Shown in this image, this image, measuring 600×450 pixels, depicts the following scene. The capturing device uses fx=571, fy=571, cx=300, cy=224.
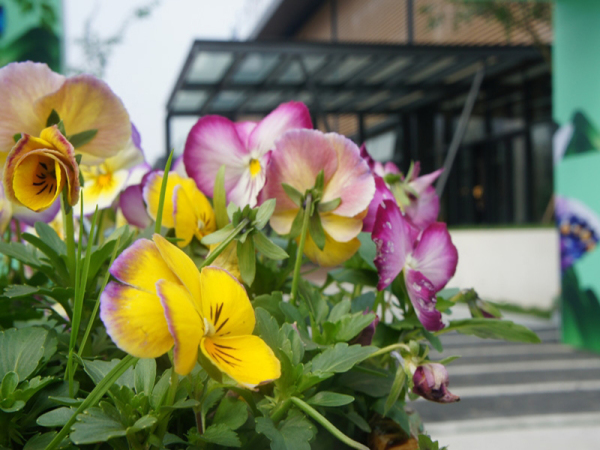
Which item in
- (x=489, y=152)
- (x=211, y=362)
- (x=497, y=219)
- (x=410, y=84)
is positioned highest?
(x=410, y=84)

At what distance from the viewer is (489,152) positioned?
Answer: 902cm

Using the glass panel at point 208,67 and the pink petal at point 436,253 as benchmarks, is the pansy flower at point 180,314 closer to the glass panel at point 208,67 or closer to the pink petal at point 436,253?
the pink petal at point 436,253

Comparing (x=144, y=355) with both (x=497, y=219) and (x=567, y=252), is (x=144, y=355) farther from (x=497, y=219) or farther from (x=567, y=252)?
(x=497, y=219)

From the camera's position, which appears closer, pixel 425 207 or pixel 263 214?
pixel 263 214

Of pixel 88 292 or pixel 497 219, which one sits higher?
pixel 88 292

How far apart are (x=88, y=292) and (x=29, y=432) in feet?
0.26

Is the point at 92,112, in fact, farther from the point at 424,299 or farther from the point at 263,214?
the point at 424,299

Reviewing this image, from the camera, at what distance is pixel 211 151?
1.24 feet

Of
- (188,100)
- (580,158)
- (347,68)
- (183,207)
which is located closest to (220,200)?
(183,207)

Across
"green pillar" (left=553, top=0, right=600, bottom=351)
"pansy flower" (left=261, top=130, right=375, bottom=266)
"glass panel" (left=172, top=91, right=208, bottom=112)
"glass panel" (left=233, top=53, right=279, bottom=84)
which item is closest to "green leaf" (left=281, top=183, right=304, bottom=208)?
"pansy flower" (left=261, top=130, right=375, bottom=266)

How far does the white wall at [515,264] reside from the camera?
7.28 m

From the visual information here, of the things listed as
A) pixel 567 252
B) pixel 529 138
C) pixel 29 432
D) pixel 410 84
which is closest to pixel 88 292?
pixel 29 432

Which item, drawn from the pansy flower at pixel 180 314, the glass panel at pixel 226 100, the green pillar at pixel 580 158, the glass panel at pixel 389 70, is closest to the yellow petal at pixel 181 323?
the pansy flower at pixel 180 314

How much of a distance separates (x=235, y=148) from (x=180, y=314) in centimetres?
19
